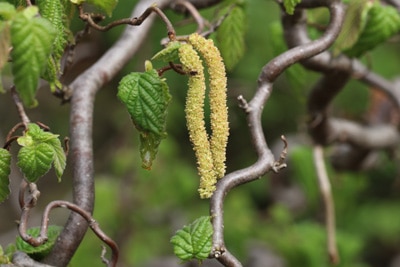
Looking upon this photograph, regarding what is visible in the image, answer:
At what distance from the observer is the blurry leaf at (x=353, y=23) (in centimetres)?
154

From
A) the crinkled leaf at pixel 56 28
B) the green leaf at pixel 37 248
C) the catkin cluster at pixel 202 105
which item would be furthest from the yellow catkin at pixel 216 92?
the green leaf at pixel 37 248

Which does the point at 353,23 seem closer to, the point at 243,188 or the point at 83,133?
the point at 83,133

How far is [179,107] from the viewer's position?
3.87 metres

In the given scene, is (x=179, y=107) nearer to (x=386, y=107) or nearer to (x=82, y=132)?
(x=386, y=107)

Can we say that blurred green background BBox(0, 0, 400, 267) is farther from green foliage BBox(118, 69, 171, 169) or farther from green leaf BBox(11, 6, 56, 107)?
green leaf BBox(11, 6, 56, 107)

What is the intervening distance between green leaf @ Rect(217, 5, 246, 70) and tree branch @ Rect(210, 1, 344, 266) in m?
0.20

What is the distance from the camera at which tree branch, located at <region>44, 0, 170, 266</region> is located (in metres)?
1.19

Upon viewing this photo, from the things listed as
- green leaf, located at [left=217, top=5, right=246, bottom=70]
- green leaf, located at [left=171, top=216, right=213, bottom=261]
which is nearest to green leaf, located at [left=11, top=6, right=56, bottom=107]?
green leaf, located at [left=171, top=216, right=213, bottom=261]

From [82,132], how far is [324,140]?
1003 millimetres

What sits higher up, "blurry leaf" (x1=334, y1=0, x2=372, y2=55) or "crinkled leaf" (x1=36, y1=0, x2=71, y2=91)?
"crinkled leaf" (x1=36, y1=0, x2=71, y2=91)

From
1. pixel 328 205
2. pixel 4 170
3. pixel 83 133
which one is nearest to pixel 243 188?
pixel 328 205

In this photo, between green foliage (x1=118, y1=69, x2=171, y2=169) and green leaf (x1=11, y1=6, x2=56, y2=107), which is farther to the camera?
green foliage (x1=118, y1=69, x2=171, y2=169)

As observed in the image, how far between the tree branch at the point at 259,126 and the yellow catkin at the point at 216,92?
0.04m

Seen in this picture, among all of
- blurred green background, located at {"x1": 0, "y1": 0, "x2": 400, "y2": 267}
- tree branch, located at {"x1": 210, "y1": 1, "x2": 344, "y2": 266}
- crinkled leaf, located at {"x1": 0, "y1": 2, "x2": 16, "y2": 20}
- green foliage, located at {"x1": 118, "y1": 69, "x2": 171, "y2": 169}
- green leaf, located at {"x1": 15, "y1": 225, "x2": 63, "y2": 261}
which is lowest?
blurred green background, located at {"x1": 0, "y1": 0, "x2": 400, "y2": 267}
